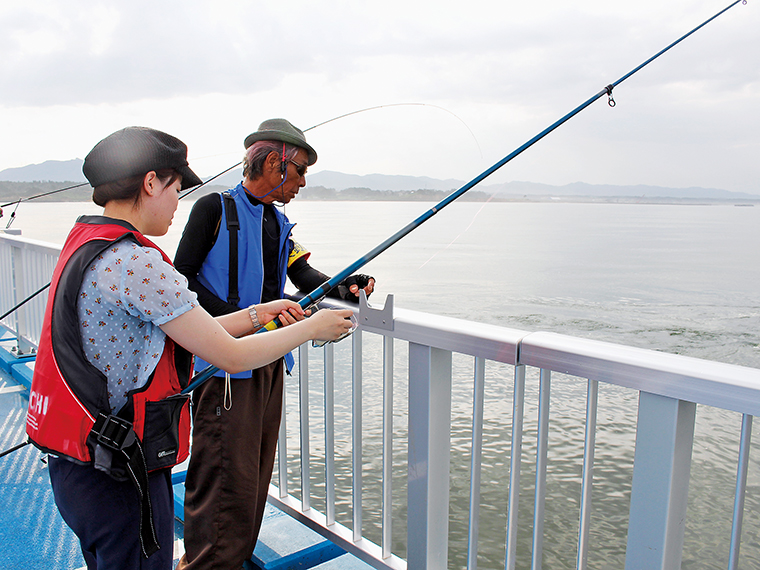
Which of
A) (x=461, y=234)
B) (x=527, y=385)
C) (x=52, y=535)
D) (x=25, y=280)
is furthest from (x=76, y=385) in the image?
(x=527, y=385)

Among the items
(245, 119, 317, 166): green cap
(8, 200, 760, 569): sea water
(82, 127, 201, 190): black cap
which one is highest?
(245, 119, 317, 166): green cap

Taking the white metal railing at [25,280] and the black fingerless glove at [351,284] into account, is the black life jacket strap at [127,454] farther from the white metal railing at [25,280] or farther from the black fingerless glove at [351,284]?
the white metal railing at [25,280]

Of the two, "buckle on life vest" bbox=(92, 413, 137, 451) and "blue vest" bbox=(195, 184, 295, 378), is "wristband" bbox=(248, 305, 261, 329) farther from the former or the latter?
"buckle on life vest" bbox=(92, 413, 137, 451)

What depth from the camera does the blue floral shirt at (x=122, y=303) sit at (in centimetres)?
114

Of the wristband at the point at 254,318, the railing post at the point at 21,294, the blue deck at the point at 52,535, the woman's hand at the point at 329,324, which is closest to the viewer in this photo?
the woman's hand at the point at 329,324

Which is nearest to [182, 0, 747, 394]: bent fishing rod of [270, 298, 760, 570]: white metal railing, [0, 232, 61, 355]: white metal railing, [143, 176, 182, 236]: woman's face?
[270, 298, 760, 570]: white metal railing

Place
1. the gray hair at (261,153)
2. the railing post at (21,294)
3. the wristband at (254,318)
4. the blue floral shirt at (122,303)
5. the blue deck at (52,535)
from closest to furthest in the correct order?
1. the blue floral shirt at (122,303)
2. the wristband at (254,318)
3. the gray hair at (261,153)
4. the blue deck at (52,535)
5. the railing post at (21,294)

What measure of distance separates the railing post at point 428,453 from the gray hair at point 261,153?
71 cm

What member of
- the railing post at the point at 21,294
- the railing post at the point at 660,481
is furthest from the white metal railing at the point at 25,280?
the railing post at the point at 660,481

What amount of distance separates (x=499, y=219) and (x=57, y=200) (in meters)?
2.43

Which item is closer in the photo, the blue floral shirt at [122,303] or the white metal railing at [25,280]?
the blue floral shirt at [122,303]

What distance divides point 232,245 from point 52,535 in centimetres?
154

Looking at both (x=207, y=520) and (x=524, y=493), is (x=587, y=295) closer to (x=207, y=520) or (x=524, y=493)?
(x=524, y=493)

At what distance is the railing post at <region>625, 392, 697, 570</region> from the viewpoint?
118 centimetres
